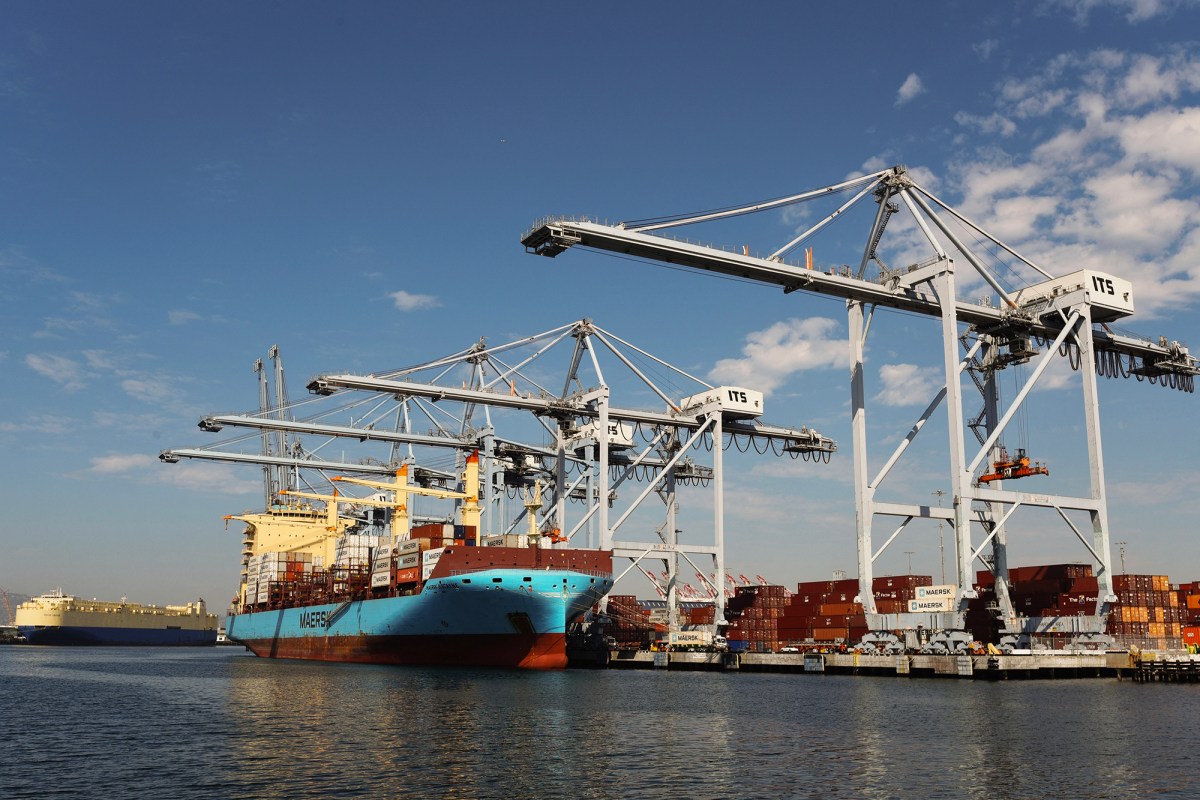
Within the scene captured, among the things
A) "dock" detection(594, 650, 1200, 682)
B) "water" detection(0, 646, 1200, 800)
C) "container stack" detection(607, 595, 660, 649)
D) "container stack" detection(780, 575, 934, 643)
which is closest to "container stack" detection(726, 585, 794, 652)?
"container stack" detection(780, 575, 934, 643)

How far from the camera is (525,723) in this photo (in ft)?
89.6

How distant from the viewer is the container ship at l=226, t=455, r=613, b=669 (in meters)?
47.7

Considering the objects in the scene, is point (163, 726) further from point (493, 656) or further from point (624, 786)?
point (493, 656)

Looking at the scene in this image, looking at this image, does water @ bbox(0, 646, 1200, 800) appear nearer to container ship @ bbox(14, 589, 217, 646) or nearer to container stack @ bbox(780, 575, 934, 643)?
container stack @ bbox(780, 575, 934, 643)

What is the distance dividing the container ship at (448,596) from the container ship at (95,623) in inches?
2831

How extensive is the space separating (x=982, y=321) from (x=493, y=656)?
29298 mm

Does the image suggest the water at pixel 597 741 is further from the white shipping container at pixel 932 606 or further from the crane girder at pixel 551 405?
the crane girder at pixel 551 405

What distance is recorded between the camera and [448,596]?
48062mm

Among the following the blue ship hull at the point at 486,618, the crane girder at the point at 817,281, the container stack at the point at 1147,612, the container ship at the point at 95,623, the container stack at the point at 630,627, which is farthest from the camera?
the container ship at the point at 95,623

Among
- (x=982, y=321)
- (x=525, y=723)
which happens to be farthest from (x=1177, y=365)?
(x=525, y=723)

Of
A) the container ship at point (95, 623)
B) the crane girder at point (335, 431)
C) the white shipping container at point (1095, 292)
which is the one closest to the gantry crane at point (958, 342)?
the white shipping container at point (1095, 292)

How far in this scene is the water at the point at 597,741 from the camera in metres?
18.7

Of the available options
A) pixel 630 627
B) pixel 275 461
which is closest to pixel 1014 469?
pixel 630 627

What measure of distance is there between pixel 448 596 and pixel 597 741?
81.6 feet
